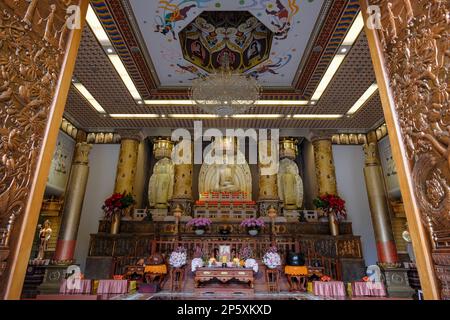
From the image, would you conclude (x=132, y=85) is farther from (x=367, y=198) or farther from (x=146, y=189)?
(x=367, y=198)

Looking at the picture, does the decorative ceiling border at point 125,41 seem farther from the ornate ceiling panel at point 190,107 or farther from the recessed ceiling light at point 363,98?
the recessed ceiling light at point 363,98

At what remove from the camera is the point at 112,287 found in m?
4.92

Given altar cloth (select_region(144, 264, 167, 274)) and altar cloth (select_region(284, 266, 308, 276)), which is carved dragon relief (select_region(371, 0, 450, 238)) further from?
altar cloth (select_region(144, 264, 167, 274))

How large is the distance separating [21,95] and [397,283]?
855 cm

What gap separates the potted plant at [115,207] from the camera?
320 inches

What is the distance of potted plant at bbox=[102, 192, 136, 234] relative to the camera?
8.12 meters

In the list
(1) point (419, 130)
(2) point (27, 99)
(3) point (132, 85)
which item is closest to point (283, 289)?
(1) point (419, 130)

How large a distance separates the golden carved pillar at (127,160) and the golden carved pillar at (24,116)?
7608mm

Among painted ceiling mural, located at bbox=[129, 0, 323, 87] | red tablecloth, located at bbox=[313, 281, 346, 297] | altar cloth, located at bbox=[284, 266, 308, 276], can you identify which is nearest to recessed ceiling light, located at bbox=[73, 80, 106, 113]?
painted ceiling mural, located at bbox=[129, 0, 323, 87]

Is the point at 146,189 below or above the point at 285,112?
below

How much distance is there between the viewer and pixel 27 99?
1835 mm

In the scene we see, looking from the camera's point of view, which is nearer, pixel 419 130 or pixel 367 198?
pixel 419 130

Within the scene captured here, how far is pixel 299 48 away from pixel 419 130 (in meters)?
5.18

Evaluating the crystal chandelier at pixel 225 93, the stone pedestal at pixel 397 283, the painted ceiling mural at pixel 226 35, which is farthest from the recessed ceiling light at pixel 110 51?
the stone pedestal at pixel 397 283
